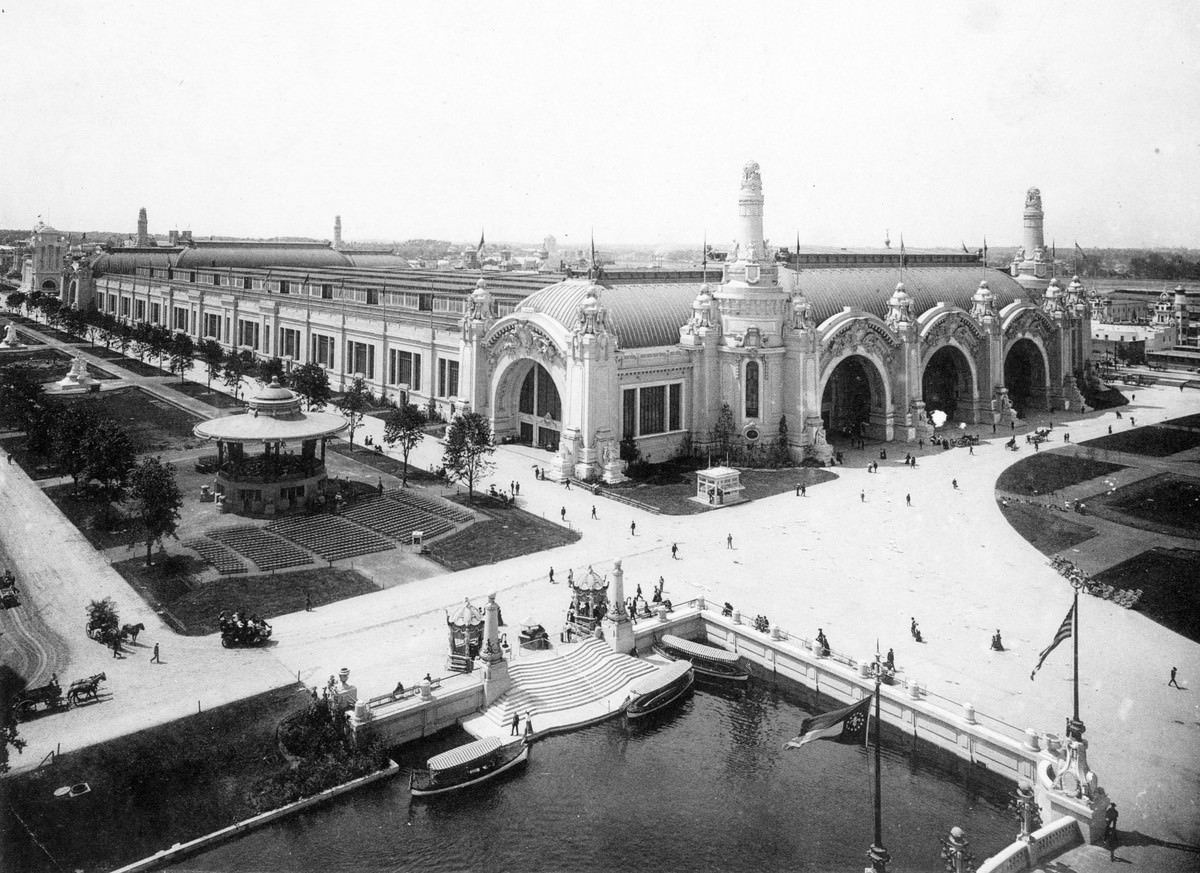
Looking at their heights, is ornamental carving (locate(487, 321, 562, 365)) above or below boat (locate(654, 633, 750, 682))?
above

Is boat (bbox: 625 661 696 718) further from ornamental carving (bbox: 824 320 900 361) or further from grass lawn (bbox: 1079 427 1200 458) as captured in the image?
grass lawn (bbox: 1079 427 1200 458)

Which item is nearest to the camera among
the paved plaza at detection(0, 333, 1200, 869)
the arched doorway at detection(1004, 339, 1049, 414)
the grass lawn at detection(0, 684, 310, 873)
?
the grass lawn at detection(0, 684, 310, 873)

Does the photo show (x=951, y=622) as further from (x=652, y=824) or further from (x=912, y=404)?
(x=912, y=404)

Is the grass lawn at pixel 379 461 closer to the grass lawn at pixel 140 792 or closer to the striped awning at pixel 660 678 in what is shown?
the striped awning at pixel 660 678

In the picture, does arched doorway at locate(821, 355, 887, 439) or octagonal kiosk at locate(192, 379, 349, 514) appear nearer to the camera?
octagonal kiosk at locate(192, 379, 349, 514)

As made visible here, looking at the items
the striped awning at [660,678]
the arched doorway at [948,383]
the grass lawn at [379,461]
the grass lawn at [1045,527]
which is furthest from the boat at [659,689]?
the arched doorway at [948,383]

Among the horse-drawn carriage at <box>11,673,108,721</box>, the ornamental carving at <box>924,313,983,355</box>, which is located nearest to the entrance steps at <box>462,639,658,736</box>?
the horse-drawn carriage at <box>11,673,108,721</box>
